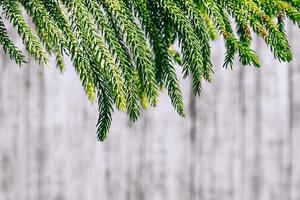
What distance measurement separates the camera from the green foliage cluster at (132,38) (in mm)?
1002

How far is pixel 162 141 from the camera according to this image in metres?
3.29

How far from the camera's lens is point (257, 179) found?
133 inches

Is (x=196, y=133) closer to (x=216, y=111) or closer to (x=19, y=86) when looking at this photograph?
(x=216, y=111)

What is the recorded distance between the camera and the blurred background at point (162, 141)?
10.7ft

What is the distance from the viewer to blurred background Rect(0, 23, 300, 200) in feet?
10.7

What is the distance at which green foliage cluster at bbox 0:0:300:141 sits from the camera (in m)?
1.00

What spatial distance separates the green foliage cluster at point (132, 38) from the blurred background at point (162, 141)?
7.12ft

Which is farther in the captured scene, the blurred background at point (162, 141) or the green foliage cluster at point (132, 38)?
the blurred background at point (162, 141)

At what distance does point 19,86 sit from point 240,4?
7.59 ft

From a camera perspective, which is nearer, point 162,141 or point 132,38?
point 132,38

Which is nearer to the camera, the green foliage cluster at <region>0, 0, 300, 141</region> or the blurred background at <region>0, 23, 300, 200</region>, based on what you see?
the green foliage cluster at <region>0, 0, 300, 141</region>

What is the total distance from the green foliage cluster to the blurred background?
2169mm

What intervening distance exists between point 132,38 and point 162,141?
227 cm

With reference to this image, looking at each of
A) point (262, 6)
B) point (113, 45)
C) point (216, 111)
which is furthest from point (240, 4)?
point (216, 111)
